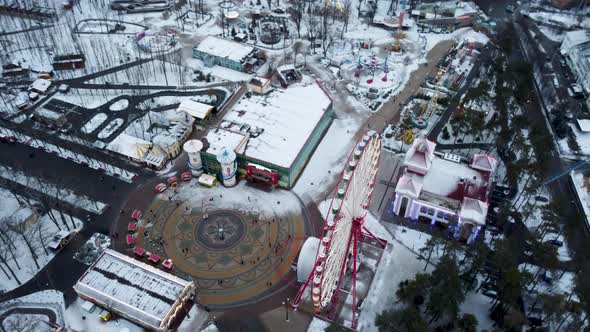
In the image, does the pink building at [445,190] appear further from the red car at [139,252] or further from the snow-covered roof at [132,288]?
the red car at [139,252]

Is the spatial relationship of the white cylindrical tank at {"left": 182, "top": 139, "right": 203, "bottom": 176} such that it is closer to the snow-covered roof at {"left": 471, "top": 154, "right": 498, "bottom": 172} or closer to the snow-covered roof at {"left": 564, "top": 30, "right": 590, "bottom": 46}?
the snow-covered roof at {"left": 471, "top": 154, "right": 498, "bottom": 172}

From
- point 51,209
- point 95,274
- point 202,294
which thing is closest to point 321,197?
point 202,294

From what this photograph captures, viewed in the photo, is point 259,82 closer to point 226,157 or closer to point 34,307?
point 226,157

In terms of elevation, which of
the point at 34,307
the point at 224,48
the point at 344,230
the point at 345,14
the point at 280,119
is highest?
the point at 345,14

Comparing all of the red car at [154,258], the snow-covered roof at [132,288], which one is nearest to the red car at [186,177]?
the red car at [154,258]

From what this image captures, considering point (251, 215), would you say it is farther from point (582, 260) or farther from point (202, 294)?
point (582, 260)

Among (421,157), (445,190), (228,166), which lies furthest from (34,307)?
(445,190)

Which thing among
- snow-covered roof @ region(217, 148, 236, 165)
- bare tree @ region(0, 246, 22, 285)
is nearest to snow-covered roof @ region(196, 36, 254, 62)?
snow-covered roof @ region(217, 148, 236, 165)
